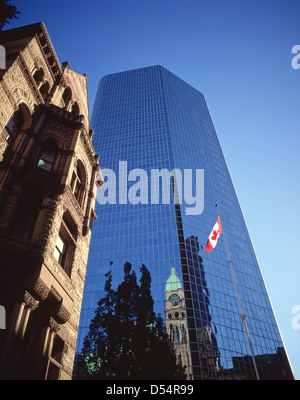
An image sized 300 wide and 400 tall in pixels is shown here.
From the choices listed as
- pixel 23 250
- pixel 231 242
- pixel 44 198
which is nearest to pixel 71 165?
pixel 44 198

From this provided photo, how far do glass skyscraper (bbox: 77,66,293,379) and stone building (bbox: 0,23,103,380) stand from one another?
4700 centimetres

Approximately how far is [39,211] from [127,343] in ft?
45.8

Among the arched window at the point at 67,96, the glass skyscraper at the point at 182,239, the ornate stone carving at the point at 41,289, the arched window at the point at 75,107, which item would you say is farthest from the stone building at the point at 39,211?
the glass skyscraper at the point at 182,239

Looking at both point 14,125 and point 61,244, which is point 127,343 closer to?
point 61,244

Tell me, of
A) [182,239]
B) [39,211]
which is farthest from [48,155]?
[182,239]

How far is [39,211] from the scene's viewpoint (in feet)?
46.3

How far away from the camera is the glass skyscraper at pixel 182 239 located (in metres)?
61.6

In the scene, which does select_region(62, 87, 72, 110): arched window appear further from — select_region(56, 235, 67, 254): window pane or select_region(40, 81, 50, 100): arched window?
select_region(56, 235, 67, 254): window pane

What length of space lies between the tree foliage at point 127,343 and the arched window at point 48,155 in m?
14.5

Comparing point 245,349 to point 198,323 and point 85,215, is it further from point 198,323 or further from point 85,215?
point 85,215

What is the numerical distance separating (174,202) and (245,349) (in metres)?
40.9

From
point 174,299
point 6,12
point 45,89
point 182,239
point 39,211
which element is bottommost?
point 39,211

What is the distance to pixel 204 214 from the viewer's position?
8612cm

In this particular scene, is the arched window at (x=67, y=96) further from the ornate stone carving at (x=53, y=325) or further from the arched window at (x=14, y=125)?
the ornate stone carving at (x=53, y=325)
